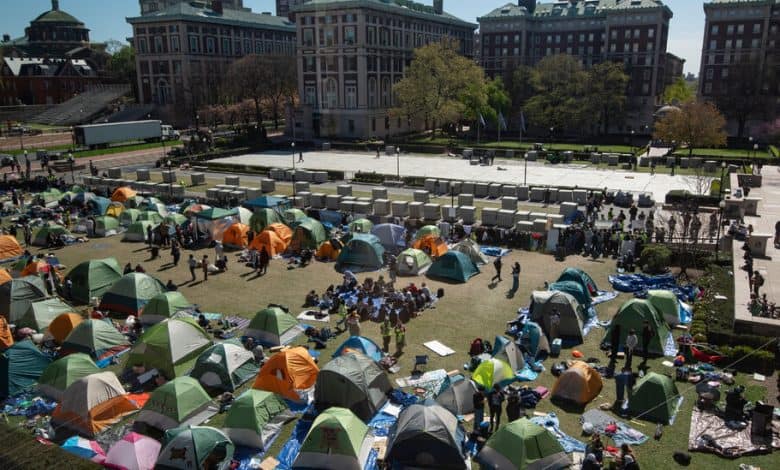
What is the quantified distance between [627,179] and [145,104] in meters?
73.5

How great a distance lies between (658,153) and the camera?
67250 mm

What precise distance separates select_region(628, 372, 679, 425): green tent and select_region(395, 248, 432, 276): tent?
41.4 feet

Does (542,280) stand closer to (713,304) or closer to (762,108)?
(713,304)

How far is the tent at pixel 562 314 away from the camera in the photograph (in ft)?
66.4

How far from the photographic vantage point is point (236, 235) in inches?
1252

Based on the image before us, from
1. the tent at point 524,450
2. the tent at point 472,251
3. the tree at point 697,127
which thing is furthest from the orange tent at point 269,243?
the tree at point 697,127

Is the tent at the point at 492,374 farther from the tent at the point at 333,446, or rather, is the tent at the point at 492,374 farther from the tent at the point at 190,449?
the tent at the point at 190,449

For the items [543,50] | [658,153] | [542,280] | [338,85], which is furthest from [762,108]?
[542,280]

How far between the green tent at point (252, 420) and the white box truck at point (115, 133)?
61415 millimetres

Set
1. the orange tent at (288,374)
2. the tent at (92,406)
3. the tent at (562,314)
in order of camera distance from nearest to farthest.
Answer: the tent at (92,406)
the orange tent at (288,374)
the tent at (562,314)

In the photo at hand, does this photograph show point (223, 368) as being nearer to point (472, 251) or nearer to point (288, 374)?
point (288, 374)

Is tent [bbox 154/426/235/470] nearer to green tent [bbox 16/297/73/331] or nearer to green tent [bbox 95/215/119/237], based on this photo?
green tent [bbox 16/297/73/331]

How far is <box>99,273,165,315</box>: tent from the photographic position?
22.7 meters

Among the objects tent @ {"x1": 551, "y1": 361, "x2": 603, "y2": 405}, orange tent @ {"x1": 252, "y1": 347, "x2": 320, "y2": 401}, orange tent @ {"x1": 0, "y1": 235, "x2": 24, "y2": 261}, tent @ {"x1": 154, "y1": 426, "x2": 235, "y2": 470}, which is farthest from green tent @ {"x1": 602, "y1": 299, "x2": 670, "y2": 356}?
orange tent @ {"x1": 0, "y1": 235, "x2": 24, "y2": 261}
